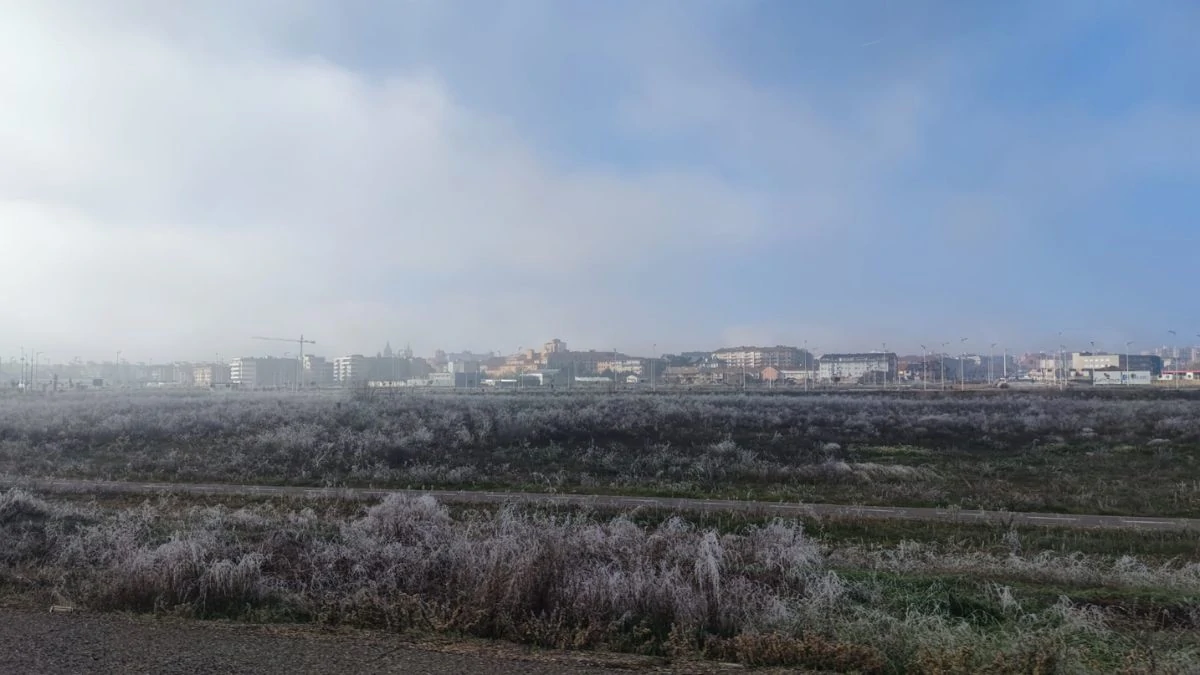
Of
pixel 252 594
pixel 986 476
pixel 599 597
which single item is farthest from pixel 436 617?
pixel 986 476

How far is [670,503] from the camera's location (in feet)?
60.2

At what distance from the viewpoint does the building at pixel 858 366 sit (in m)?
150

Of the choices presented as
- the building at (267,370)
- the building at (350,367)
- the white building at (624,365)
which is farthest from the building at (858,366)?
the building at (267,370)

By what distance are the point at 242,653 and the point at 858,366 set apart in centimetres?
16602

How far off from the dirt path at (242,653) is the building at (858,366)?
477 ft

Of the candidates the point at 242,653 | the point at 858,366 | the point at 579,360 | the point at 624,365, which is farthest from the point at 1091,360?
the point at 242,653

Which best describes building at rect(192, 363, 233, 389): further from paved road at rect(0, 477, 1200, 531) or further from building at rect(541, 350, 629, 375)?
paved road at rect(0, 477, 1200, 531)

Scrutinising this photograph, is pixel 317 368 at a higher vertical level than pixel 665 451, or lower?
higher

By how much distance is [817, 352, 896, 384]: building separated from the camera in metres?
150

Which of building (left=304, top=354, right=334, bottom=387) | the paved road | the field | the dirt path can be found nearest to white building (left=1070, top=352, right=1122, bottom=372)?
the field

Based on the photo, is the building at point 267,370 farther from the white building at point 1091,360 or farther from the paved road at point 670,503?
the white building at point 1091,360

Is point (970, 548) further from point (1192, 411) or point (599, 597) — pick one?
point (1192, 411)

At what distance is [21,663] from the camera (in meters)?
5.68

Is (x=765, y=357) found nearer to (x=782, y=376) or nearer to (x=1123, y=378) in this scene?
(x=782, y=376)
